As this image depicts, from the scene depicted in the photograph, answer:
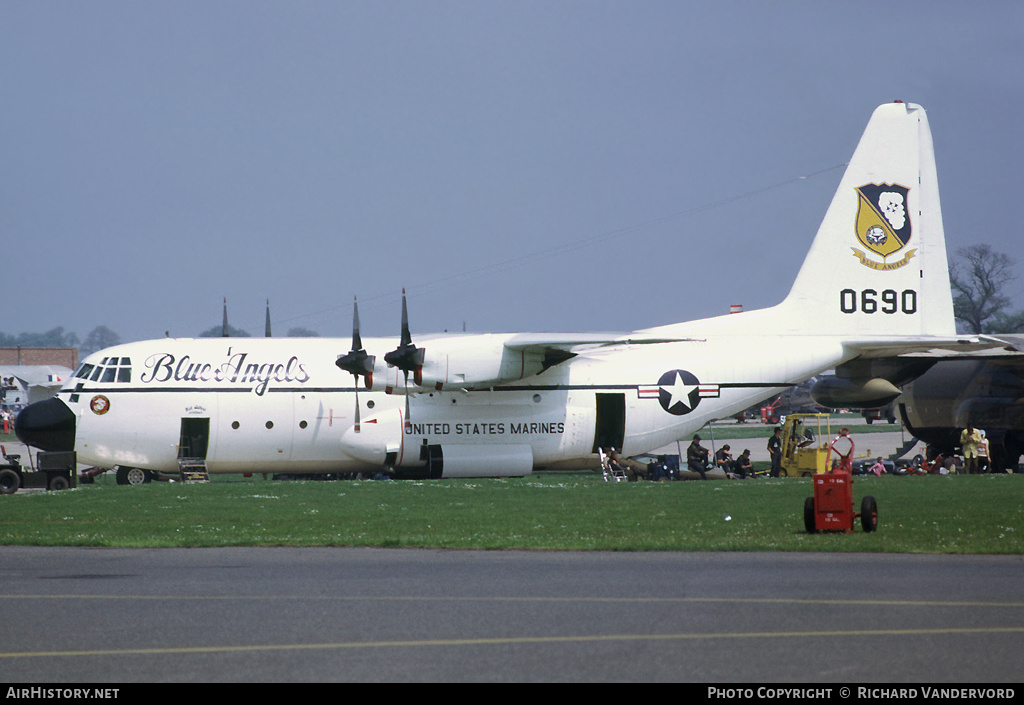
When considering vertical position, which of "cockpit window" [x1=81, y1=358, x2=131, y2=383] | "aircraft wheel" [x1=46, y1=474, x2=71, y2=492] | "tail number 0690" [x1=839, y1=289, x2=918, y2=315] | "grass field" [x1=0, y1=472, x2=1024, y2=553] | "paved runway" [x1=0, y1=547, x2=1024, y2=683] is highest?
"tail number 0690" [x1=839, y1=289, x2=918, y2=315]

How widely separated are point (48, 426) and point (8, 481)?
5.24 feet

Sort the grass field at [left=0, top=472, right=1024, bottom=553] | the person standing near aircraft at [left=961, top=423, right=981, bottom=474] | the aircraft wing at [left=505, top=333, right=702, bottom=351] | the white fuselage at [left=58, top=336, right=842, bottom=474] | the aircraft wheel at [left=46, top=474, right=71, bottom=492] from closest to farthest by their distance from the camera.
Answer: the grass field at [left=0, top=472, right=1024, bottom=553] → the aircraft wing at [left=505, top=333, right=702, bottom=351] → the aircraft wheel at [left=46, top=474, right=71, bottom=492] → the white fuselage at [left=58, top=336, right=842, bottom=474] → the person standing near aircraft at [left=961, top=423, right=981, bottom=474]

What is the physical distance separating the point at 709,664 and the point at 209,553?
8970 mm

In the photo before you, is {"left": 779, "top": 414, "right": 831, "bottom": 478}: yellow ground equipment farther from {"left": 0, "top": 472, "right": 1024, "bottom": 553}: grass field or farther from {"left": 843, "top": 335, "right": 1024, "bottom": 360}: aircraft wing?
{"left": 0, "top": 472, "right": 1024, "bottom": 553}: grass field

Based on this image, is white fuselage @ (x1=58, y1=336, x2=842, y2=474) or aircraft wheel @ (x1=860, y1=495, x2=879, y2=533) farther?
white fuselage @ (x1=58, y1=336, x2=842, y2=474)

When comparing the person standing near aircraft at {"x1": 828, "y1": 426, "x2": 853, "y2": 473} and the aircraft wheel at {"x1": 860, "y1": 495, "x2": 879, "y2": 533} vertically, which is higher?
the person standing near aircraft at {"x1": 828, "y1": 426, "x2": 853, "y2": 473}

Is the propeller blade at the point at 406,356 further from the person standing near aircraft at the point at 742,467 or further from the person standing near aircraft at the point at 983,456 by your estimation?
the person standing near aircraft at the point at 983,456

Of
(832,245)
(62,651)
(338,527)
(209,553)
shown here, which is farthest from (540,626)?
(832,245)

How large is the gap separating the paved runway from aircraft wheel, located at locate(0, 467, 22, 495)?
1298 centimetres

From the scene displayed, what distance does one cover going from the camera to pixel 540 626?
8.95 metres

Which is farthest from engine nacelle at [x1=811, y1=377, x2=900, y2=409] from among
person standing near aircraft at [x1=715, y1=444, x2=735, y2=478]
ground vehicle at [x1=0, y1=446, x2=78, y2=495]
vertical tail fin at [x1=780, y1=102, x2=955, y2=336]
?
ground vehicle at [x1=0, y1=446, x2=78, y2=495]

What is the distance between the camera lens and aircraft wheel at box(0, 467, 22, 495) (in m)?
25.8

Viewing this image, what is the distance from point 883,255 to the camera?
101ft

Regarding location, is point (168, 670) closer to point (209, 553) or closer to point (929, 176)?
point (209, 553)
